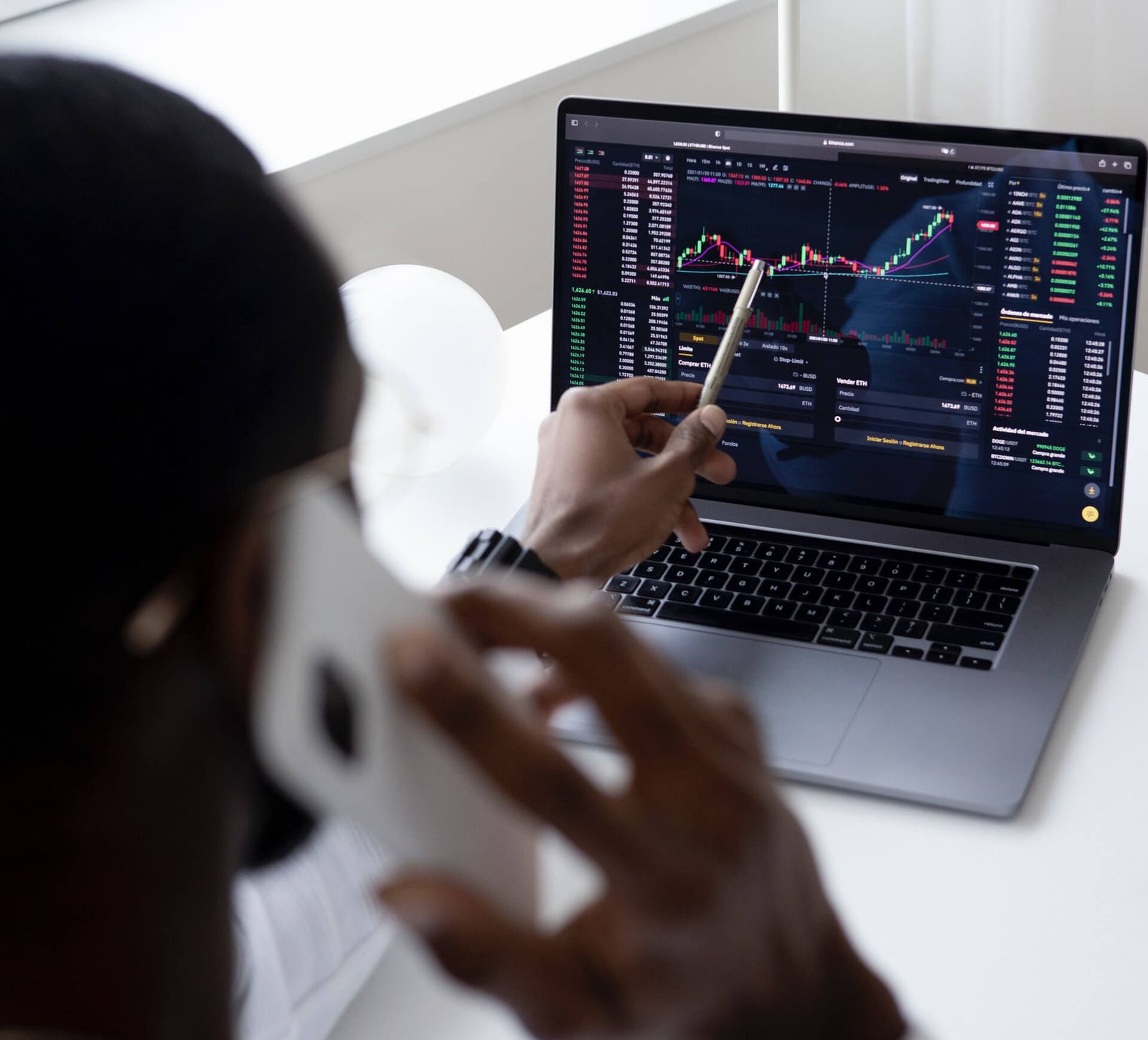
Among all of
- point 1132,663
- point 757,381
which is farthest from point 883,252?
point 1132,663

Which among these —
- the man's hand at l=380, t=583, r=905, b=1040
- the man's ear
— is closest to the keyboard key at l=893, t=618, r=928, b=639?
the man's hand at l=380, t=583, r=905, b=1040

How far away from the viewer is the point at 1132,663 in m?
0.82

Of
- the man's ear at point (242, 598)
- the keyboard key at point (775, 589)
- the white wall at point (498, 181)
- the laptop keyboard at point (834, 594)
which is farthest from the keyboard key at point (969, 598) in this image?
Answer: the white wall at point (498, 181)

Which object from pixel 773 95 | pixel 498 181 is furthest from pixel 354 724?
pixel 773 95

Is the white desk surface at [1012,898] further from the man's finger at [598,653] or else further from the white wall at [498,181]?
the white wall at [498,181]

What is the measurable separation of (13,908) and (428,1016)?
33 cm

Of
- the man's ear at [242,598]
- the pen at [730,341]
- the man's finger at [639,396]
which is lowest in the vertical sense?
the man's finger at [639,396]

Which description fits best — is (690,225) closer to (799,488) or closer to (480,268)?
(799,488)

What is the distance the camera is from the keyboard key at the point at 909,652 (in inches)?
32.1

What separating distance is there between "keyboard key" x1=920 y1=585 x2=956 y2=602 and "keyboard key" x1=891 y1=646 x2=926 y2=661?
6cm

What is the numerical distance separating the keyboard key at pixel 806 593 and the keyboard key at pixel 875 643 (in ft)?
0.17

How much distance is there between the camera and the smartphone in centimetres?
28

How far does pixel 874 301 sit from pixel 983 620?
8.8 inches

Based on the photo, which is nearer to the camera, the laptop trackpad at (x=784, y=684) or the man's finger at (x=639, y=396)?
the laptop trackpad at (x=784, y=684)
